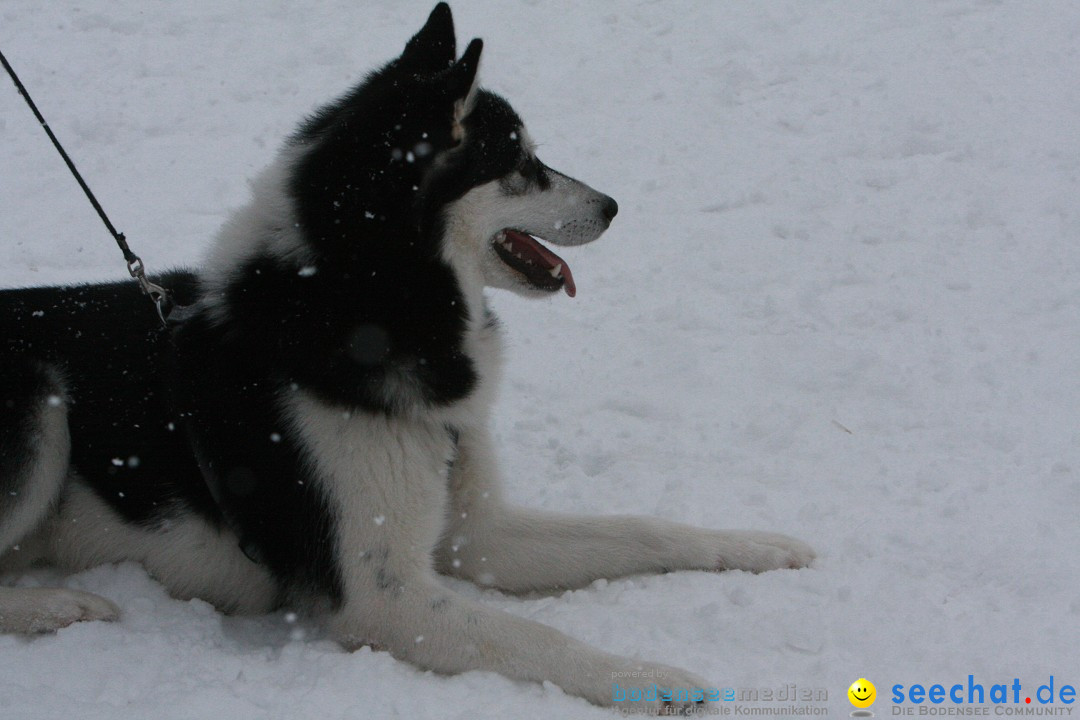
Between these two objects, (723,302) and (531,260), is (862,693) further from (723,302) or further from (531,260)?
(723,302)

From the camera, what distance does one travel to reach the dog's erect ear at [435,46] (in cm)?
297

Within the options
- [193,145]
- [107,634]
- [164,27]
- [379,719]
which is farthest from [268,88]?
[379,719]

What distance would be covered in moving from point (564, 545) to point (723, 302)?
7.36ft

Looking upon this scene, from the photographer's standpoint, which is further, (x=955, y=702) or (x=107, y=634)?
(x=107, y=634)

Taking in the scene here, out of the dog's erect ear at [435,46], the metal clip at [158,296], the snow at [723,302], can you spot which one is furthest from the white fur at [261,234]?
the snow at [723,302]

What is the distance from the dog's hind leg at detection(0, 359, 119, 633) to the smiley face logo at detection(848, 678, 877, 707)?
2.17 metres

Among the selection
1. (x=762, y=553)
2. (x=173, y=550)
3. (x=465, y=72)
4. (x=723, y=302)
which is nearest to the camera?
(x=465, y=72)

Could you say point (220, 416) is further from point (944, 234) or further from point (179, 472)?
point (944, 234)

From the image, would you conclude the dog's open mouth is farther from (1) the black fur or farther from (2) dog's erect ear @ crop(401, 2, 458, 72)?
(2) dog's erect ear @ crop(401, 2, 458, 72)

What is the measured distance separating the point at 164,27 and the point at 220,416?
22.5ft

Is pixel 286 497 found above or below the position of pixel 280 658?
above

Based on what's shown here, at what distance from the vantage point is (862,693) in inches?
95.7

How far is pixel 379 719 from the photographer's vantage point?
2.33m

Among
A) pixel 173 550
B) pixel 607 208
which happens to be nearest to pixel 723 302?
pixel 607 208
